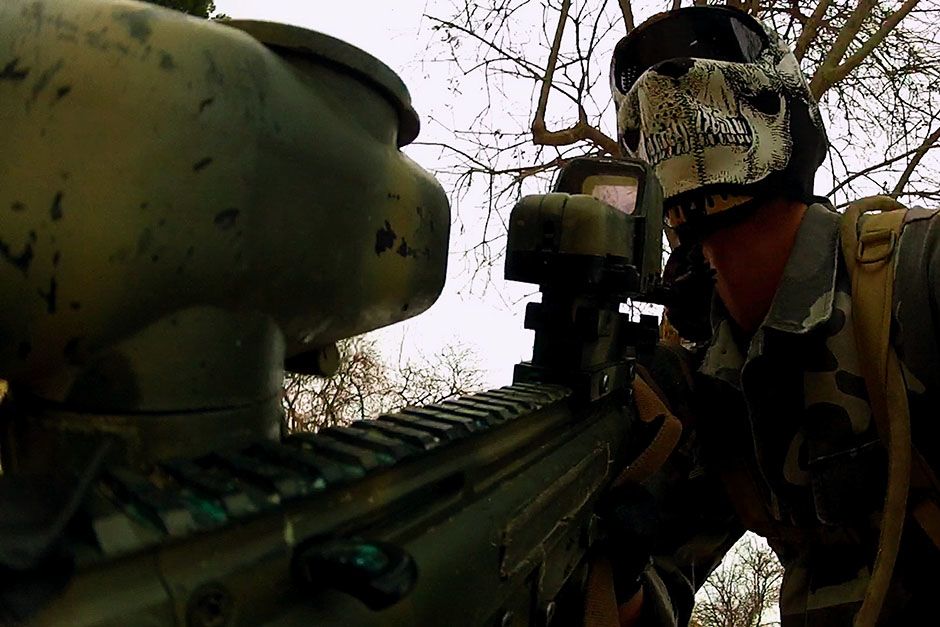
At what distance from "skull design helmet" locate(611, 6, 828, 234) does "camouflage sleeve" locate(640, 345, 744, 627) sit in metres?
0.32

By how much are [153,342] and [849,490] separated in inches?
51.9

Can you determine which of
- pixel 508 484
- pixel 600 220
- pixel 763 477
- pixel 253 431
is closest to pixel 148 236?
pixel 253 431

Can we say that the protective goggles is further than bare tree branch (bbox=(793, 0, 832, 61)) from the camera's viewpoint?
No

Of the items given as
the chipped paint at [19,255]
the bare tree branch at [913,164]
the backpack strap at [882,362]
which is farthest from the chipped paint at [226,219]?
the bare tree branch at [913,164]

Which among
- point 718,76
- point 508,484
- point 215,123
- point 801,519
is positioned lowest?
point 801,519

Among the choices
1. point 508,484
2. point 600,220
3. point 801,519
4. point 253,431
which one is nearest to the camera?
point 253,431

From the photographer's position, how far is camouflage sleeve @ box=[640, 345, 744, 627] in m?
1.63

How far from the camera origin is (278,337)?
1.90ft

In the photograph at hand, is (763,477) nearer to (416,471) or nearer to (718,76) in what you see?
(718,76)

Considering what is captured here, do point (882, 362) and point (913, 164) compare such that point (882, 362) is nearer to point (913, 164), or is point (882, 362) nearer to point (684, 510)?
point (684, 510)

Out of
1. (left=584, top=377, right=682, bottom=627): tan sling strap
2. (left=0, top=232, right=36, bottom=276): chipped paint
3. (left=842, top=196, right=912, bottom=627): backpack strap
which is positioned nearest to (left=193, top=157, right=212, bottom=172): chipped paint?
(left=0, top=232, right=36, bottom=276): chipped paint

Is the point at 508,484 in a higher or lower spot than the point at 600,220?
lower

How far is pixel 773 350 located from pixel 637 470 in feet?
1.37

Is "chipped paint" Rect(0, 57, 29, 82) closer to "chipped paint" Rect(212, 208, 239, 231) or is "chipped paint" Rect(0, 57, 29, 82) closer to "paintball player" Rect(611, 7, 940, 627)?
"chipped paint" Rect(212, 208, 239, 231)
